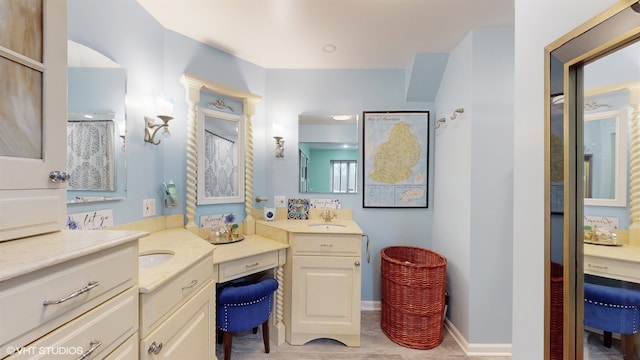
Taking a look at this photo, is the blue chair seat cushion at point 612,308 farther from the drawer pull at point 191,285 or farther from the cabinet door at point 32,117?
the cabinet door at point 32,117

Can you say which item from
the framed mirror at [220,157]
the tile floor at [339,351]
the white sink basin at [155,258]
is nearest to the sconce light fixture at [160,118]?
the framed mirror at [220,157]

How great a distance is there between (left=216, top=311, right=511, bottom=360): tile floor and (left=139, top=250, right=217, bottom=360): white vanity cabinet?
20.2 inches

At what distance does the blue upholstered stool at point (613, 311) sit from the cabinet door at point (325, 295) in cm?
123

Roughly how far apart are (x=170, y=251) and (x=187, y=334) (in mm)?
419

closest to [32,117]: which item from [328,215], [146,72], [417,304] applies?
[146,72]

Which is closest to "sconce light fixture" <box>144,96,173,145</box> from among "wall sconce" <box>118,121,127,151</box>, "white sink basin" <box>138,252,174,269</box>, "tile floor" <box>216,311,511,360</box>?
"wall sconce" <box>118,121,127,151</box>

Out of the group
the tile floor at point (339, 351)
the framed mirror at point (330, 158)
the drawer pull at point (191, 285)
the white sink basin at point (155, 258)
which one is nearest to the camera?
the drawer pull at point (191, 285)

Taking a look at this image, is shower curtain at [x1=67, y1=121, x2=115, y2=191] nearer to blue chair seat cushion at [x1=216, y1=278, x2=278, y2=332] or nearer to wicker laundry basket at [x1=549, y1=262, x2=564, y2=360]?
blue chair seat cushion at [x1=216, y1=278, x2=278, y2=332]

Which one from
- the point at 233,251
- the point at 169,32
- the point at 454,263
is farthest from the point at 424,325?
the point at 169,32

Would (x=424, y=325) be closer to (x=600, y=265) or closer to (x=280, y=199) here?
(x=600, y=265)

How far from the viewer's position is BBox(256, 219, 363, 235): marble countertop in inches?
71.6

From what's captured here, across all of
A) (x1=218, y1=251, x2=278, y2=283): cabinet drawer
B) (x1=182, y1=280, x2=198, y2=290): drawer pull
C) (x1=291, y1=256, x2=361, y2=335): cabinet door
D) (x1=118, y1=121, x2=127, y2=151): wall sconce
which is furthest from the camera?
(x1=291, y1=256, x2=361, y2=335): cabinet door

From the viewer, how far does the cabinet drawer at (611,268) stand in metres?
0.65

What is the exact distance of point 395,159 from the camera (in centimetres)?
235
